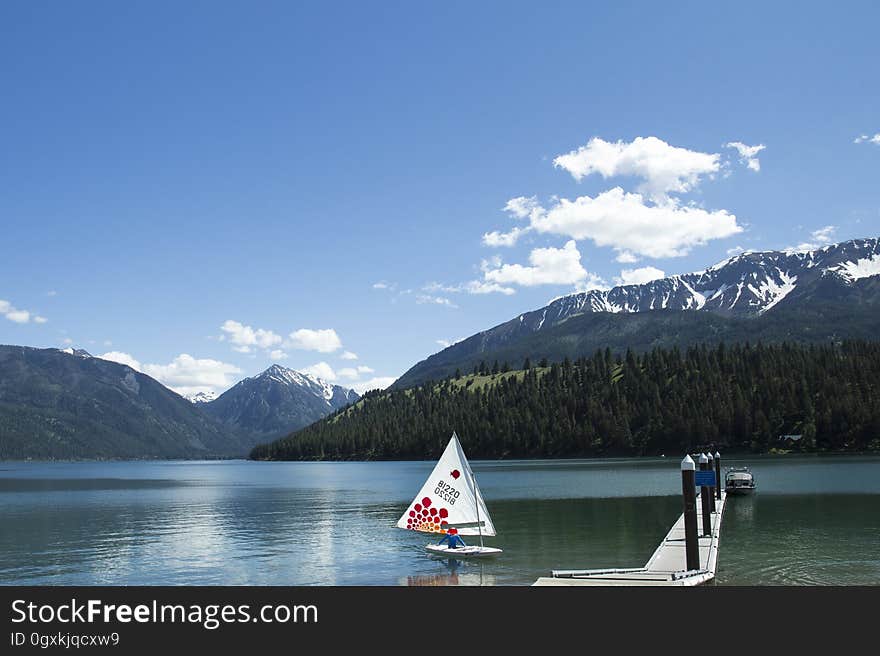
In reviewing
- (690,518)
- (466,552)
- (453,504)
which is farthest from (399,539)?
(690,518)

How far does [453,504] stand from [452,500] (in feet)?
0.84

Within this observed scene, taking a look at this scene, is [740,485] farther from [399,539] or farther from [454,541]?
[454,541]

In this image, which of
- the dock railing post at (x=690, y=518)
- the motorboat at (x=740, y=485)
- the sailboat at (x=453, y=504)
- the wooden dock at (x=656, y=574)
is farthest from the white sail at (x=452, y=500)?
the motorboat at (x=740, y=485)

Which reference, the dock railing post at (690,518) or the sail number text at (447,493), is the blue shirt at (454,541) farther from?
the dock railing post at (690,518)

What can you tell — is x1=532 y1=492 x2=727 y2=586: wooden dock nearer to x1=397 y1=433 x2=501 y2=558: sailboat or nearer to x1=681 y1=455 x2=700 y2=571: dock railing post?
x1=681 y1=455 x2=700 y2=571: dock railing post

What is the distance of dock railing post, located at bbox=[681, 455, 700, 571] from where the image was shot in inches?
1448

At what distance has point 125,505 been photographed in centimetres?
10425

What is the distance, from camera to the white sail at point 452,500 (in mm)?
46688

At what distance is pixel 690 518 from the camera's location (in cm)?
3834

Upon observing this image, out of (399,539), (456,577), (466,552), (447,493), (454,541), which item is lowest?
(399,539)

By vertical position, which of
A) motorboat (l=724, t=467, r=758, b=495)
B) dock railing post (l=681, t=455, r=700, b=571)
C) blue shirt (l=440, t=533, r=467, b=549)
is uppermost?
dock railing post (l=681, t=455, r=700, b=571)

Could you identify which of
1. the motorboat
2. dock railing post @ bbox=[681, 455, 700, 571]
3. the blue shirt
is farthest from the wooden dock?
the motorboat
